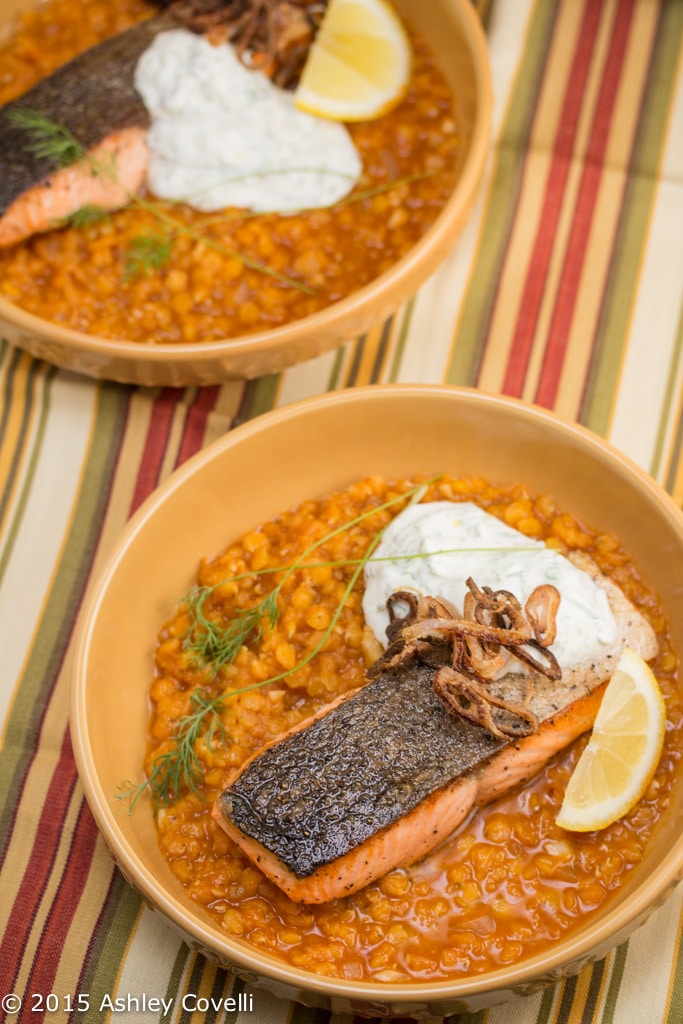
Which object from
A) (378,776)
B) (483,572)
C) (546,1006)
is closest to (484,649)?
(483,572)

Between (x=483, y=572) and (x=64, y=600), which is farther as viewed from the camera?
(x=64, y=600)

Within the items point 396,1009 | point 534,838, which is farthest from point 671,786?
point 396,1009

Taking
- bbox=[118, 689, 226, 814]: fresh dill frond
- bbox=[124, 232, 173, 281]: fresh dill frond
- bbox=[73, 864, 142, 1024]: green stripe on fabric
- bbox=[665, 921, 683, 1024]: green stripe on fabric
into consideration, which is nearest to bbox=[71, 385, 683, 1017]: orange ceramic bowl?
bbox=[118, 689, 226, 814]: fresh dill frond

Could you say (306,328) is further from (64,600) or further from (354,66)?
(64,600)

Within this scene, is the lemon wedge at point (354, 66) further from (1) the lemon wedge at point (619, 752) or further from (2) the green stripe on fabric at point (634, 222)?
(1) the lemon wedge at point (619, 752)

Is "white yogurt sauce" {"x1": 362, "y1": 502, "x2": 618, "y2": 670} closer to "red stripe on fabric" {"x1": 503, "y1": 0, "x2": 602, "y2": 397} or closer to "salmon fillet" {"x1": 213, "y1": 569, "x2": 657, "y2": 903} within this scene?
"salmon fillet" {"x1": 213, "y1": 569, "x2": 657, "y2": 903}
